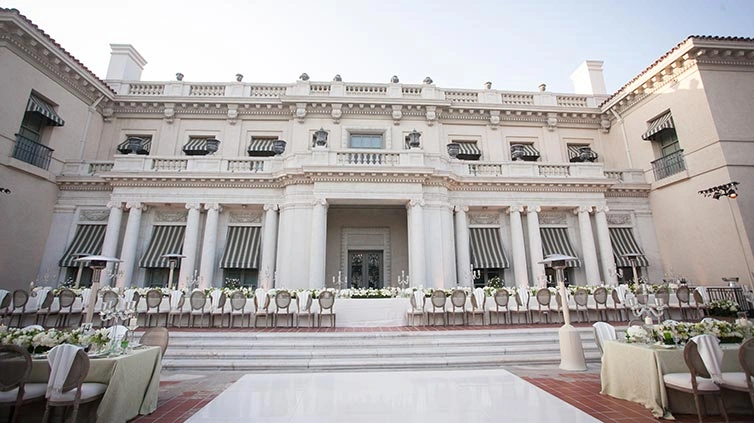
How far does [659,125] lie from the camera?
14.4m

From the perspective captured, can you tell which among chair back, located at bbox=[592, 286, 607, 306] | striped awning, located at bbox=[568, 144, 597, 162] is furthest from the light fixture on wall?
chair back, located at bbox=[592, 286, 607, 306]

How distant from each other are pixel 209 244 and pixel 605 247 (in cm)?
1663

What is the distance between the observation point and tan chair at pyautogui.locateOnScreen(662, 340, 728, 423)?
4062 millimetres

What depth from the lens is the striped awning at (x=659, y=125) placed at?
14117mm

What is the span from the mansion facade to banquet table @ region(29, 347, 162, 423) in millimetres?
7703

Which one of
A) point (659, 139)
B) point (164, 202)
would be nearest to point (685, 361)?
point (659, 139)

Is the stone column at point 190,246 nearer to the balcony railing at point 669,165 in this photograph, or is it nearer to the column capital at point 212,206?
the column capital at point 212,206

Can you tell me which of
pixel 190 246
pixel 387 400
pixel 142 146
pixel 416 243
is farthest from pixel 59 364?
pixel 142 146

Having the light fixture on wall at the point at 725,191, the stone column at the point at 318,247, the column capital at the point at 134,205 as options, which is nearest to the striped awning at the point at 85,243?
the column capital at the point at 134,205

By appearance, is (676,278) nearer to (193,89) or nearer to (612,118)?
(612,118)

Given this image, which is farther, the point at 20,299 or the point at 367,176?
the point at 367,176

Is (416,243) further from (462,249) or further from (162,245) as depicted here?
(162,245)

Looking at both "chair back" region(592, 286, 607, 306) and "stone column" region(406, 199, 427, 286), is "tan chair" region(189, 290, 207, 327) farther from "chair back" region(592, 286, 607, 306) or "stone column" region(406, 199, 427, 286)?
"chair back" region(592, 286, 607, 306)

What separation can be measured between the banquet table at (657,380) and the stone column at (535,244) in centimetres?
942
